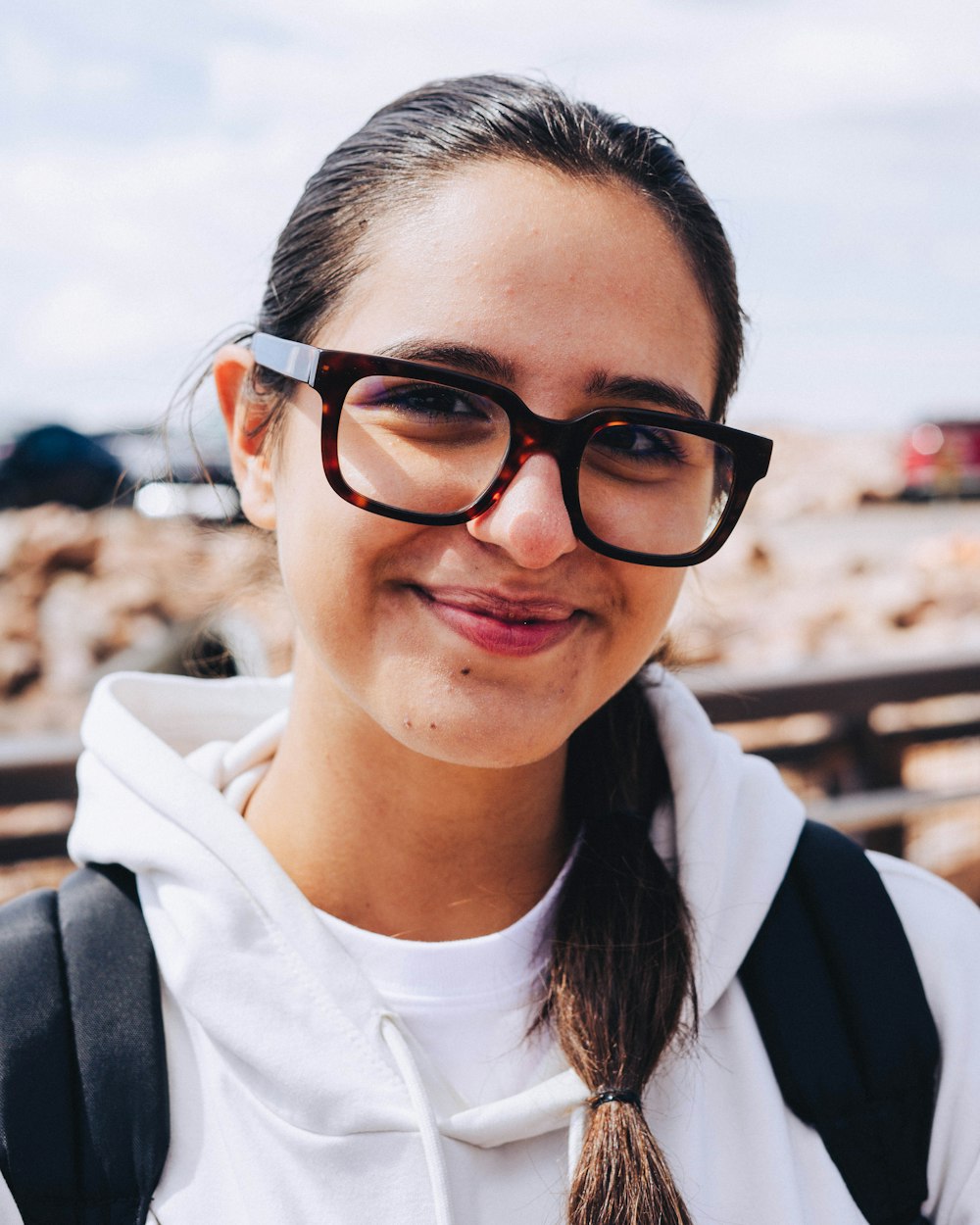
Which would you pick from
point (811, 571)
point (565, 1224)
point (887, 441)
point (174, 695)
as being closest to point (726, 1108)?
point (565, 1224)

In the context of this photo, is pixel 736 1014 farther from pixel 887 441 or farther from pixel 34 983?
pixel 887 441

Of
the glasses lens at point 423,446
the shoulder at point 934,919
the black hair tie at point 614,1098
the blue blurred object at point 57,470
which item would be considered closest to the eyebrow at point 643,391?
the glasses lens at point 423,446

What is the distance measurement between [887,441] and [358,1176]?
20.2m

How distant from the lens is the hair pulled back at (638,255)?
1205 millimetres

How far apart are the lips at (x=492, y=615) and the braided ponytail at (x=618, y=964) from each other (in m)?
0.37

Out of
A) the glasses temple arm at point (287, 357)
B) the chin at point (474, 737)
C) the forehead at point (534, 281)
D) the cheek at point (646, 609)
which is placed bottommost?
the chin at point (474, 737)

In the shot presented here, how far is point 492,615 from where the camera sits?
47.0 inches

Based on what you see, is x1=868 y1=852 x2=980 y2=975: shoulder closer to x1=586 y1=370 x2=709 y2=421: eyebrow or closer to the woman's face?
the woman's face

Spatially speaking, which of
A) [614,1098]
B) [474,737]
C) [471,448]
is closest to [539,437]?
[471,448]

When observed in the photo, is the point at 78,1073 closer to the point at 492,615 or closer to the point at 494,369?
the point at 492,615

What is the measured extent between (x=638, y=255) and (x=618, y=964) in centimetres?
80

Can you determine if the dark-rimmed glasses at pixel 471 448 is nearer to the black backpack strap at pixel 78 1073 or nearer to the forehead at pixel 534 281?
the forehead at pixel 534 281

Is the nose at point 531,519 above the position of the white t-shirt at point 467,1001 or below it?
above

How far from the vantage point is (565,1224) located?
1.17 meters
